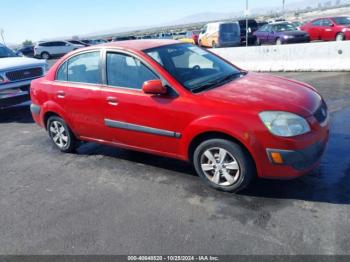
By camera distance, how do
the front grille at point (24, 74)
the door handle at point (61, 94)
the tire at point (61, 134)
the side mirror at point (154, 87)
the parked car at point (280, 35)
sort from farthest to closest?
the parked car at point (280, 35) < the front grille at point (24, 74) < the tire at point (61, 134) < the door handle at point (61, 94) < the side mirror at point (154, 87)

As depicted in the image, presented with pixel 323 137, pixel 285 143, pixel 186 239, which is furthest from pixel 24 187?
pixel 323 137

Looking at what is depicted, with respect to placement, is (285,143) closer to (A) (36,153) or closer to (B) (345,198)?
(B) (345,198)

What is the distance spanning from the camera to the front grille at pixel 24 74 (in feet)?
26.8

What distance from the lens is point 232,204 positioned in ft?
11.9

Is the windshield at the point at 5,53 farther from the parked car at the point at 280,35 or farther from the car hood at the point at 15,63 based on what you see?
the parked car at the point at 280,35

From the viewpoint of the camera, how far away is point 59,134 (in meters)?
5.55

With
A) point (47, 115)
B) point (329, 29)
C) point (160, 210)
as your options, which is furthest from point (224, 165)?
point (329, 29)

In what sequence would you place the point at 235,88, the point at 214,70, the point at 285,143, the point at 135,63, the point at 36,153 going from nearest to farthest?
the point at 285,143
the point at 235,88
the point at 135,63
the point at 214,70
the point at 36,153

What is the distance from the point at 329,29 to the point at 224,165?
18380 millimetres

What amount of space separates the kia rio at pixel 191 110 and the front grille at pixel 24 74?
3.36 m

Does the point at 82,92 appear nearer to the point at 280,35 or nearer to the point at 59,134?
the point at 59,134

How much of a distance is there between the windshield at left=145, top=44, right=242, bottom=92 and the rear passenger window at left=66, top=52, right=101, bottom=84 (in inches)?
32.5

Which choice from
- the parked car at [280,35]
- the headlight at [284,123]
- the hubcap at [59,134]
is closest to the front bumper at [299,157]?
the headlight at [284,123]

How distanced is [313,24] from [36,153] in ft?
62.8
